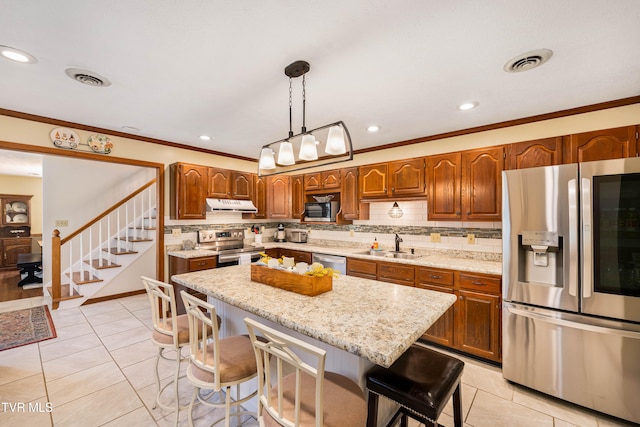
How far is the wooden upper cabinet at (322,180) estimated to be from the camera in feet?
14.1

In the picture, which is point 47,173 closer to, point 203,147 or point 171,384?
point 203,147

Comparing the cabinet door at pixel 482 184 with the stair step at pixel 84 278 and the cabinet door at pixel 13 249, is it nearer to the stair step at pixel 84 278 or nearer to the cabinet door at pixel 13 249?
the stair step at pixel 84 278

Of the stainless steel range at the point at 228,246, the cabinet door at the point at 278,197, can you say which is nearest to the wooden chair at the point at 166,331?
the stainless steel range at the point at 228,246

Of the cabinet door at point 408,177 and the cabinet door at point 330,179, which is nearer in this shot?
the cabinet door at point 408,177

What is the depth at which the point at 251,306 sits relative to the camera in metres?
1.50

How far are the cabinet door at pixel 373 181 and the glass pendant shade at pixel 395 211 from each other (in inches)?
13.1

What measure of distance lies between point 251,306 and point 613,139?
322 centimetres

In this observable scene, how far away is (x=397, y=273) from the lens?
3.21m

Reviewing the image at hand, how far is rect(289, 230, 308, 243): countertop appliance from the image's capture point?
16.6 feet

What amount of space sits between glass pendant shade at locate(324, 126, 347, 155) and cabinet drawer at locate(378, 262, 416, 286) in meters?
1.89

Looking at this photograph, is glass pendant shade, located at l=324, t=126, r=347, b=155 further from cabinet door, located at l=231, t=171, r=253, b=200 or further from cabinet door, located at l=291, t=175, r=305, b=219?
cabinet door, located at l=231, t=171, r=253, b=200

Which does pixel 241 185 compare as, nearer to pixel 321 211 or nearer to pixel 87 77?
pixel 321 211

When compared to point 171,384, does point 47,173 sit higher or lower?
higher

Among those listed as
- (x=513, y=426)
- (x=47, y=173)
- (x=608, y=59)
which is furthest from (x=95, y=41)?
(x=47, y=173)
